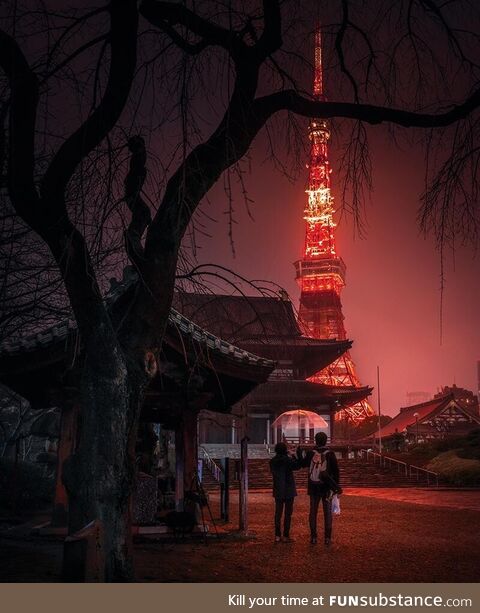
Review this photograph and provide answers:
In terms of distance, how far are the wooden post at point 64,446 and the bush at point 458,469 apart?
21159mm

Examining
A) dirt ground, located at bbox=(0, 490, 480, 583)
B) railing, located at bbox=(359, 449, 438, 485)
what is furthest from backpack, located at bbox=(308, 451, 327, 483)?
railing, located at bbox=(359, 449, 438, 485)

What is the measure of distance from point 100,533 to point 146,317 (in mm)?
1960

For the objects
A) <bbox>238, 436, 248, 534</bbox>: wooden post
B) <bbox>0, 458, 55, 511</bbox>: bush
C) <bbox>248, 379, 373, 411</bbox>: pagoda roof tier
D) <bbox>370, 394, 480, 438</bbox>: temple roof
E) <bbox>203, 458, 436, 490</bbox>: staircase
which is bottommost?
<bbox>203, 458, 436, 490</bbox>: staircase

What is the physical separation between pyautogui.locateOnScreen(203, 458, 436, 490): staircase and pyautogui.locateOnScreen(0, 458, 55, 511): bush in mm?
8486

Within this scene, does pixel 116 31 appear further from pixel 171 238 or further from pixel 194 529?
pixel 194 529

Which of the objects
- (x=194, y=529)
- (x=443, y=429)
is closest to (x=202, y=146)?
(x=194, y=529)

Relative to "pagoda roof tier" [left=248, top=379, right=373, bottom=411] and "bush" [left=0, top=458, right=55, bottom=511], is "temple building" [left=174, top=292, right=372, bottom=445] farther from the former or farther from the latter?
"bush" [left=0, top=458, right=55, bottom=511]

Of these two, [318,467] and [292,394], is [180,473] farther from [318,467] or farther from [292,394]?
[292,394]

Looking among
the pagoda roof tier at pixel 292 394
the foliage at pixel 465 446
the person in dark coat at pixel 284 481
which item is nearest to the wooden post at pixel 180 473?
the person in dark coat at pixel 284 481

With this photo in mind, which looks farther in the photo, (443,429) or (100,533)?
(443,429)

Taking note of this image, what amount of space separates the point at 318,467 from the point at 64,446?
440 centimetres

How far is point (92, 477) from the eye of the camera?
4.84 m

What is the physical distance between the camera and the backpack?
864cm

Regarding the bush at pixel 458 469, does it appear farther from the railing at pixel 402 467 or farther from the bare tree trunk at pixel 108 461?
the bare tree trunk at pixel 108 461
